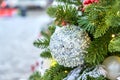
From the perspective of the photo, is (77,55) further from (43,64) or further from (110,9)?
(43,64)

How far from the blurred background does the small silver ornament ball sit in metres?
0.42

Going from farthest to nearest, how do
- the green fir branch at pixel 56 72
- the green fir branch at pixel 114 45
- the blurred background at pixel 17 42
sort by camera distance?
the blurred background at pixel 17 42 → the green fir branch at pixel 56 72 → the green fir branch at pixel 114 45

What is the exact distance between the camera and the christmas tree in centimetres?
84

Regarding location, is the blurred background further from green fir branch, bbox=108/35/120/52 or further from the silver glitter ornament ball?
green fir branch, bbox=108/35/120/52

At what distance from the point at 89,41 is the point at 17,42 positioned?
4.06m

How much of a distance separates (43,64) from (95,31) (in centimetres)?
41

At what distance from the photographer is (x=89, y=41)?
0.89 meters

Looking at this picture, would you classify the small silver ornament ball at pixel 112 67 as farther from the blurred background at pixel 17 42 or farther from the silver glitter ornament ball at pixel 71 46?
the blurred background at pixel 17 42

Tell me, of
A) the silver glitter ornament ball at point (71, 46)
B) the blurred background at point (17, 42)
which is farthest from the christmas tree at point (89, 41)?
the blurred background at point (17, 42)

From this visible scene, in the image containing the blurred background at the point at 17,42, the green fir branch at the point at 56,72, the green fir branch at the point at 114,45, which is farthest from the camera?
the blurred background at the point at 17,42

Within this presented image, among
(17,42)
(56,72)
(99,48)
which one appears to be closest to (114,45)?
(99,48)

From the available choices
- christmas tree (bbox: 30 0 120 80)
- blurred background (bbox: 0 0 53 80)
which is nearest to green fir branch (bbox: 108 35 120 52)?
christmas tree (bbox: 30 0 120 80)

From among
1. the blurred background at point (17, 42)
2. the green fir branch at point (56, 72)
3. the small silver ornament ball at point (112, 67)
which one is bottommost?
the small silver ornament ball at point (112, 67)

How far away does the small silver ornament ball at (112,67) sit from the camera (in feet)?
2.86
